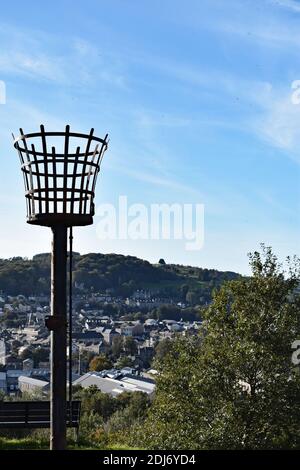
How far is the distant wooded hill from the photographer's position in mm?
149875

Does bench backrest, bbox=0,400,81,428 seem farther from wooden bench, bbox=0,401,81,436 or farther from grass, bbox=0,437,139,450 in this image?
grass, bbox=0,437,139,450

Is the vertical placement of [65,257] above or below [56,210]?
below

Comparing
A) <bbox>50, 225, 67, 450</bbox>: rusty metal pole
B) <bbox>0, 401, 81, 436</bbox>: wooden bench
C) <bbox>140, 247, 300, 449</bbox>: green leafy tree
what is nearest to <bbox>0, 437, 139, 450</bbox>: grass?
<bbox>0, 401, 81, 436</bbox>: wooden bench

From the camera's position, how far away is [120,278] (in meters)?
171

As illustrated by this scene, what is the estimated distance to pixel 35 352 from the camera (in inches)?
3900

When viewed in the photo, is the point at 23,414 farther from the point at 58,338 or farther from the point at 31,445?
the point at 58,338

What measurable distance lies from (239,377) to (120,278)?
524ft

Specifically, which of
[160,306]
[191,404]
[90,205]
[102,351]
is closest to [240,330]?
[191,404]

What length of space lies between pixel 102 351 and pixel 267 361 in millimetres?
101078

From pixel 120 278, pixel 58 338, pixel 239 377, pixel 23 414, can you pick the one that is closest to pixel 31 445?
pixel 23 414

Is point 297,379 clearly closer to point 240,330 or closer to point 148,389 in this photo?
point 240,330

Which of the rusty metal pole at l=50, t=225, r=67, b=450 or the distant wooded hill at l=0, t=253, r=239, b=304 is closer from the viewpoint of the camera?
the rusty metal pole at l=50, t=225, r=67, b=450

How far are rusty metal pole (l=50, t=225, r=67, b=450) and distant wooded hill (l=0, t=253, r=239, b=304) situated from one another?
143 metres

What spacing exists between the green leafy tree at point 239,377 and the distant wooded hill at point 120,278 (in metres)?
134
